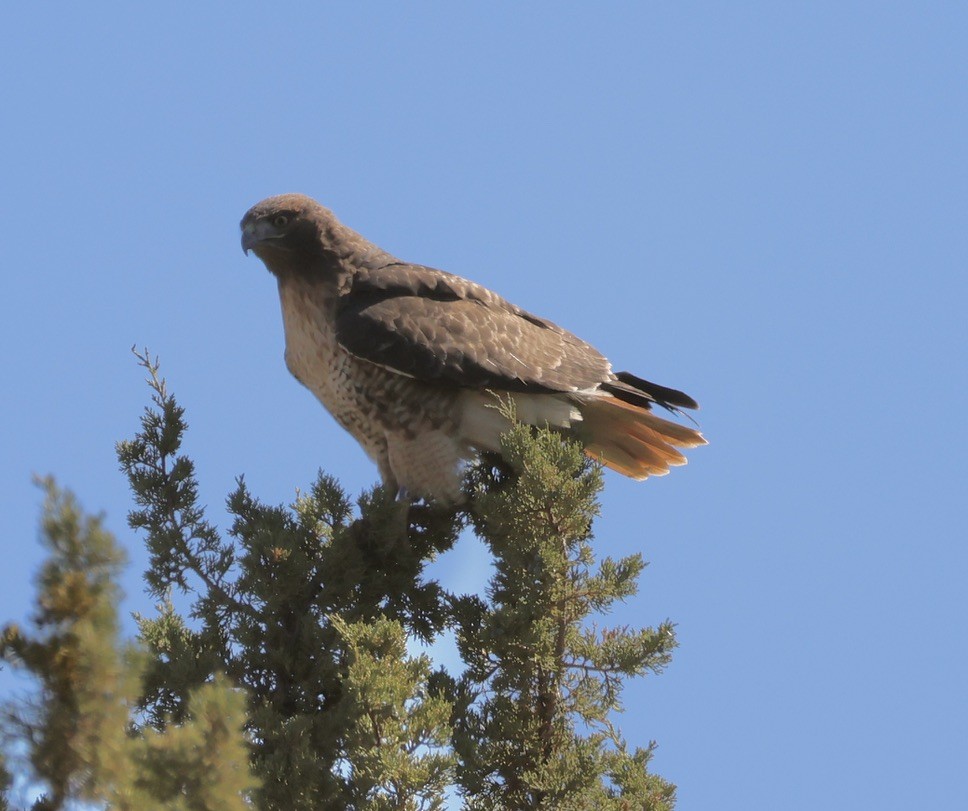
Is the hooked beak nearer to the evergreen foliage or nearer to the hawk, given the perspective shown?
the hawk

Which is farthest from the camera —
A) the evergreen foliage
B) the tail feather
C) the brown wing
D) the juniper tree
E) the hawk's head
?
the hawk's head

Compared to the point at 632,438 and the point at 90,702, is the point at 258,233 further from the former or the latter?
the point at 90,702

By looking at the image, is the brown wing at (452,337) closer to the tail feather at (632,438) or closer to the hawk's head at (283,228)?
the tail feather at (632,438)

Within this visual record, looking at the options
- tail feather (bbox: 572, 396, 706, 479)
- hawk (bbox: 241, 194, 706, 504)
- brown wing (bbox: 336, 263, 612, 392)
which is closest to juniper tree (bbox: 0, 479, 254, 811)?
hawk (bbox: 241, 194, 706, 504)

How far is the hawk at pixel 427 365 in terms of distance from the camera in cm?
623

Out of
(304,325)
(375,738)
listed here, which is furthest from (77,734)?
(304,325)

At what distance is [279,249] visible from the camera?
6828 mm

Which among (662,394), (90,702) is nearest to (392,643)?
(90,702)

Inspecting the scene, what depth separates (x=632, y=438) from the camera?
6656 mm

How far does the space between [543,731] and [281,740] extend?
3.00ft

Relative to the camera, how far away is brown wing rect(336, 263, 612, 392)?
621cm

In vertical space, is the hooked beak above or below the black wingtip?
above

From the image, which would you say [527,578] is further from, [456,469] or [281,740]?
[456,469]

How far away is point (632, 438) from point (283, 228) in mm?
2058
